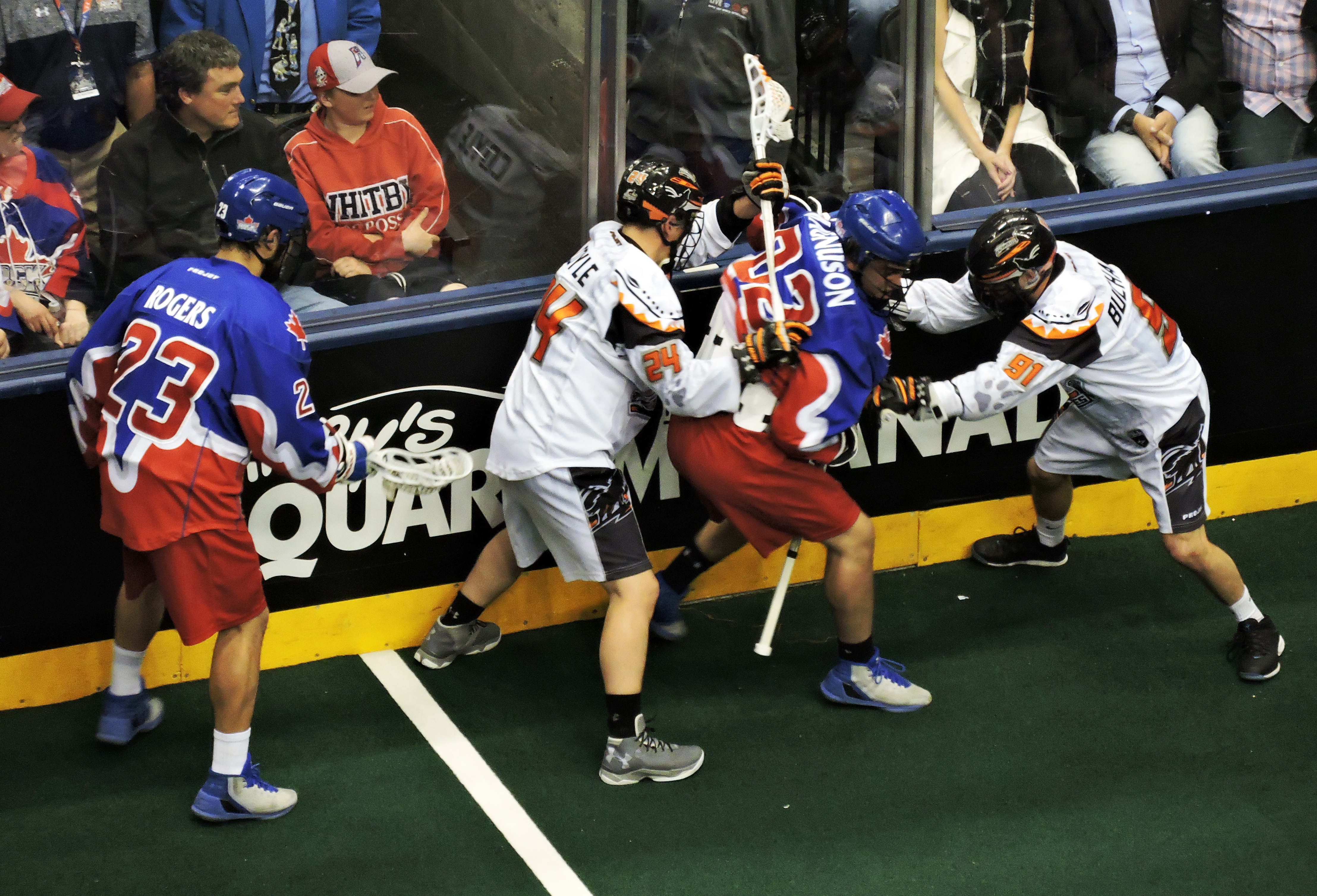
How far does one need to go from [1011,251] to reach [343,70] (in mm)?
2155

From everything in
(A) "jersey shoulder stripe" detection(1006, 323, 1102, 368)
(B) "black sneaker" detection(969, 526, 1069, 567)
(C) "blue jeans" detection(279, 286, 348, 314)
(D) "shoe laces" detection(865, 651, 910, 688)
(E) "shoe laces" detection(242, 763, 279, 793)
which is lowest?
(E) "shoe laces" detection(242, 763, 279, 793)

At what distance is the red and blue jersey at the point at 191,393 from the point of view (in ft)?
12.7

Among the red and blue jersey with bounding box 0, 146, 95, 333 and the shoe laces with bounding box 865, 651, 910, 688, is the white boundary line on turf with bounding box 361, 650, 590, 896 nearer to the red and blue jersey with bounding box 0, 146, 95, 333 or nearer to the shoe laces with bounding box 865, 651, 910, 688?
the shoe laces with bounding box 865, 651, 910, 688

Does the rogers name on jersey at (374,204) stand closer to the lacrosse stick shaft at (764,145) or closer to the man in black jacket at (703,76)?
the man in black jacket at (703,76)

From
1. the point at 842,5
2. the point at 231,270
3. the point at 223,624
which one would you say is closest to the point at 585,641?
the point at 223,624

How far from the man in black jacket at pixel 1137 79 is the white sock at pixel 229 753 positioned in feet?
11.9

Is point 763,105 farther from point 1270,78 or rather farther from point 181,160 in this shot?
point 1270,78

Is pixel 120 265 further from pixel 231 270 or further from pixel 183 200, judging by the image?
pixel 231 270

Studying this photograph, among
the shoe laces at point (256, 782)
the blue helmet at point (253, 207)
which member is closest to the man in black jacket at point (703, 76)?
the blue helmet at point (253, 207)

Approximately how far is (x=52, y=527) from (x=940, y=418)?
277 cm

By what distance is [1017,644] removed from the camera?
16.8 ft

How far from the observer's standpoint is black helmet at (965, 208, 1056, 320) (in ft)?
14.7

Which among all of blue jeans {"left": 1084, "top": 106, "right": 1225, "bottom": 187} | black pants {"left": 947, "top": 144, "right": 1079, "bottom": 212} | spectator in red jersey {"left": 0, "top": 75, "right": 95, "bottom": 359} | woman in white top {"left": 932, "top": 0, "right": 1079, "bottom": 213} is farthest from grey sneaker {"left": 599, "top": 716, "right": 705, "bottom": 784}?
blue jeans {"left": 1084, "top": 106, "right": 1225, "bottom": 187}

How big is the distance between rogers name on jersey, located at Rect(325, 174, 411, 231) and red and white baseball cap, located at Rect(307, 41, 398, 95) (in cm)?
31
